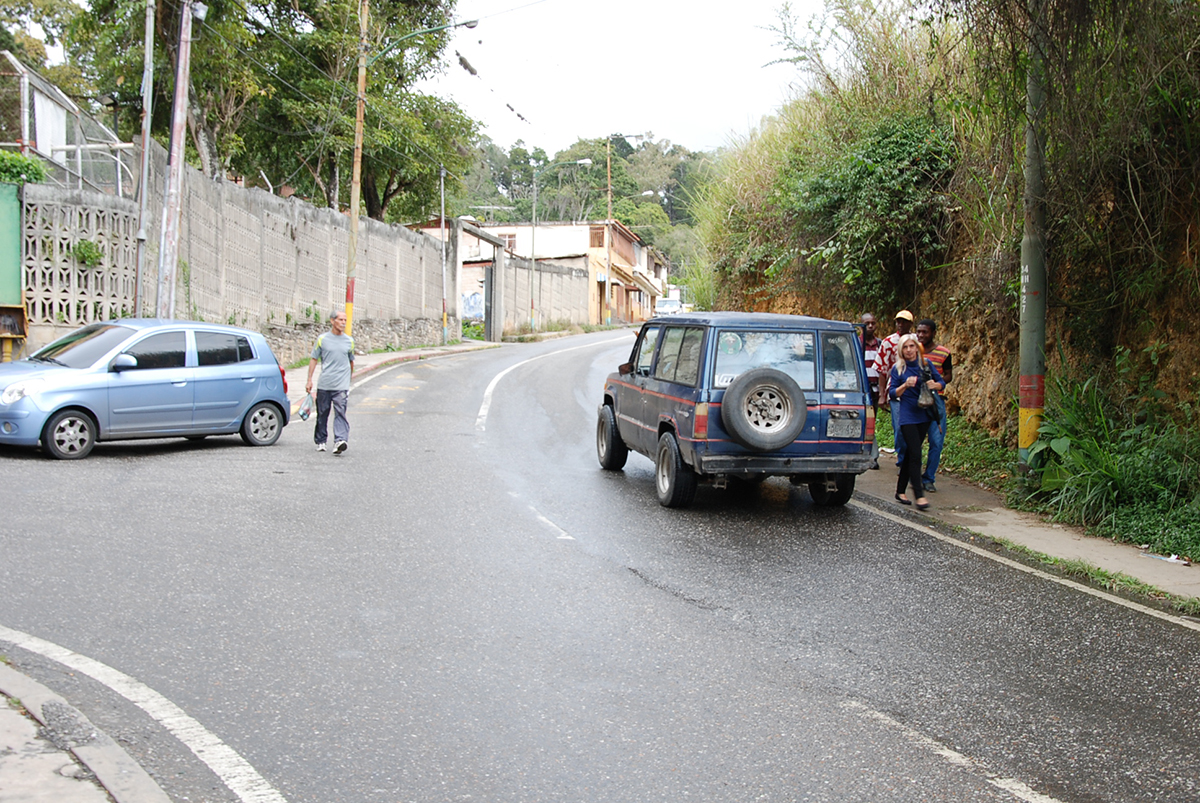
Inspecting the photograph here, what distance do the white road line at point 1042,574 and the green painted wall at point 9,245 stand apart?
1361 centimetres

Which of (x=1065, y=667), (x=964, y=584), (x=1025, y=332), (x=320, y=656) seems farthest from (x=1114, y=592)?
(x=320, y=656)

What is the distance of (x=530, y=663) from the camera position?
5148 millimetres

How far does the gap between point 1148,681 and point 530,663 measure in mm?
3147

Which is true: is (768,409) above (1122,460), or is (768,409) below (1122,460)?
above

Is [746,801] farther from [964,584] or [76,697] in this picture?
[964,584]

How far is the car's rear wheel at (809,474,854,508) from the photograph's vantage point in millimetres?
9641

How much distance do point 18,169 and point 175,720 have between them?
14.8 metres

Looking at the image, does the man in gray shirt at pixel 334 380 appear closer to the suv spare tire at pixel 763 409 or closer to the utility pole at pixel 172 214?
the utility pole at pixel 172 214

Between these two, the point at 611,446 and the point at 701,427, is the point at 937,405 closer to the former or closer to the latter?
the point at 701,427

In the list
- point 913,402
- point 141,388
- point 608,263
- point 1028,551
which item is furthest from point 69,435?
point 608,263

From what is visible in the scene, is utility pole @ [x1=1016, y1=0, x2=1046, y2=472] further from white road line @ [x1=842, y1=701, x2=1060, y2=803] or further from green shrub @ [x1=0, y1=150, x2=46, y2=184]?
green shrub @ [x1=0, y1=150, x2=46, y2=184]

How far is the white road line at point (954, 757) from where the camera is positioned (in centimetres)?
385

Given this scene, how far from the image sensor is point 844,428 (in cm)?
927

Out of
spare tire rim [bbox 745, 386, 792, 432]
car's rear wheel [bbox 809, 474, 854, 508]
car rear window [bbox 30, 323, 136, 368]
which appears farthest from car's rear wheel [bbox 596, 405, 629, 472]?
car rear window [bbox 30, 323, 136, 368]
